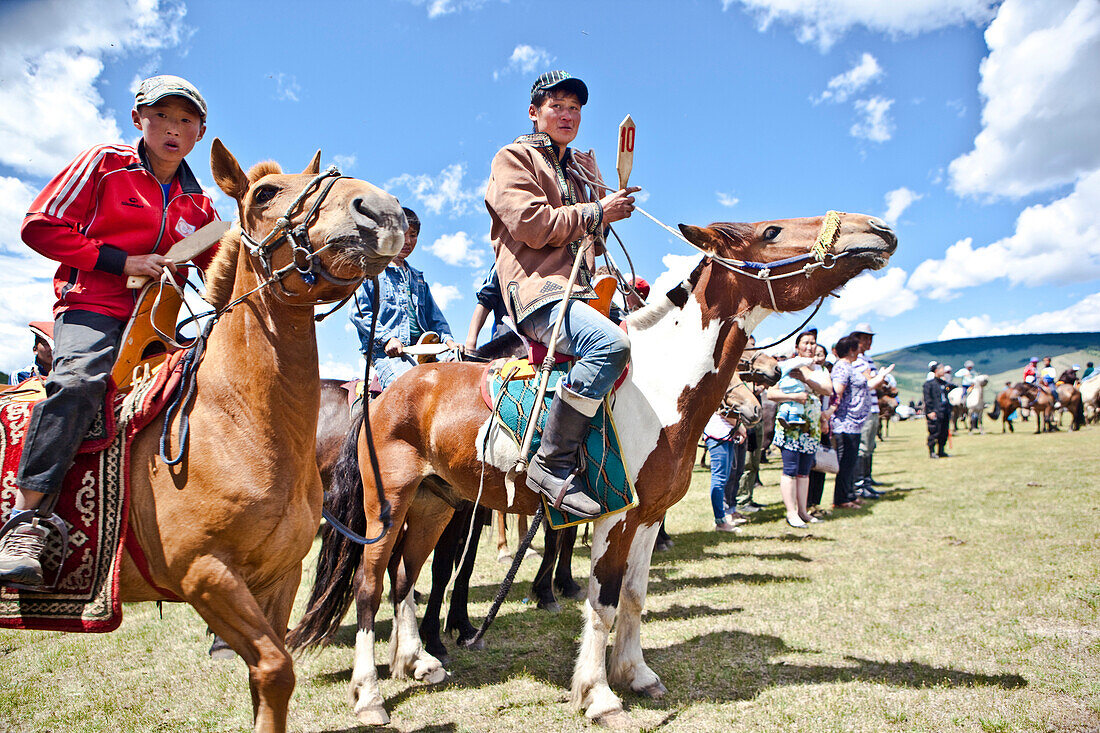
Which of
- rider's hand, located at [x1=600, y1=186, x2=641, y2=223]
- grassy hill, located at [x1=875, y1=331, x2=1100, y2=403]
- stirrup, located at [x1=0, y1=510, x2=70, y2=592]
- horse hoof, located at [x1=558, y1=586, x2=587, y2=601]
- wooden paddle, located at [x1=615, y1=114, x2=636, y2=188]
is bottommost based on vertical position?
horse hoof, located at [x1=558, y1=586, x2=587, y2=601]

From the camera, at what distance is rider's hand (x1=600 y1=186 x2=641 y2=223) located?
354cm

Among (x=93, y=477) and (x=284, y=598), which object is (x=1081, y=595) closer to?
(x=284, y=598)

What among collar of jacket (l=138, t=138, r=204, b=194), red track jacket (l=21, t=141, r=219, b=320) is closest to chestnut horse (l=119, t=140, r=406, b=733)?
red track jacket (l=21, t=141, r=219, b=320)

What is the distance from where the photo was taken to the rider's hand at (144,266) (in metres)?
2.54

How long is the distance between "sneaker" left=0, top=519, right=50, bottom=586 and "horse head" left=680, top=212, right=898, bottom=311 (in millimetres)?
3489

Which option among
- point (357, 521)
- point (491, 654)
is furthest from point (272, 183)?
point (491, 654)

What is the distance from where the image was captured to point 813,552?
7.55 m

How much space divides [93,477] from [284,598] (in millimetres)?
885

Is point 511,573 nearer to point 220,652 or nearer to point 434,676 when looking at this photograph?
point 434,676

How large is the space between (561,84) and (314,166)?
1721mm

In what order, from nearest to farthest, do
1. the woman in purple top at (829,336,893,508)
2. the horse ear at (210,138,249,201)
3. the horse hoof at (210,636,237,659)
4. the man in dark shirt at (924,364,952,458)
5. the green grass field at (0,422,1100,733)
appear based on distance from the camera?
the horse ear at (210,138,249,201) → the green grass field at (0,422,1100,733) → the horse hoof at (210,636,237,659) → the woman in purple top at (829,336,893,508) → the man in dark shirt at (924,364,952,458)

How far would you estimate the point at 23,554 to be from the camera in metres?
2.18

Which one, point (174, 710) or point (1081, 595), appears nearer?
point (174, 710)

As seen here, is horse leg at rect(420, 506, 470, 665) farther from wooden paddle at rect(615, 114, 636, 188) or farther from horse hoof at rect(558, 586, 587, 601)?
wooden paddle at rect(615, 114, 636, 188)
